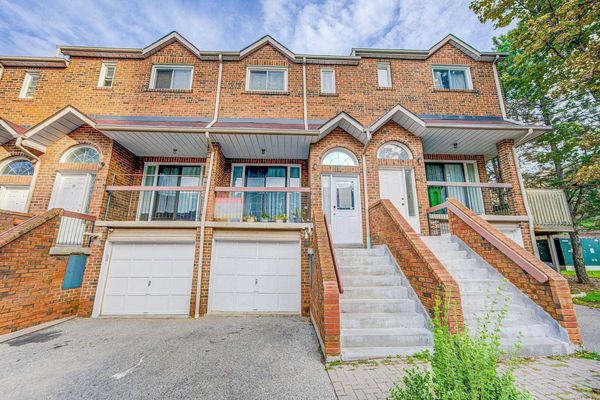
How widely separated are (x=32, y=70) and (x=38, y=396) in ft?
39.2

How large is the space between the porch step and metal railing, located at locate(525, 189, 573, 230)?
14.9 ft

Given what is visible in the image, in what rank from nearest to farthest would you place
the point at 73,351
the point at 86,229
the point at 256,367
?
the point at 256,367 → the point at 73,351 → the point at 86,229

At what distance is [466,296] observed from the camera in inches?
180

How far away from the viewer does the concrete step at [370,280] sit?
16.3ft

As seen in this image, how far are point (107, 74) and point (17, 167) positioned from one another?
4.55 metres

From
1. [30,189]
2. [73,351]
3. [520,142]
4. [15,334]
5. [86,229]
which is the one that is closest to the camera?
[73,351]

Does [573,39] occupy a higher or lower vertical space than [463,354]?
higher

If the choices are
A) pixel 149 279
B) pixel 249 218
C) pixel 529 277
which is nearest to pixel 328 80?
pixel 249 218

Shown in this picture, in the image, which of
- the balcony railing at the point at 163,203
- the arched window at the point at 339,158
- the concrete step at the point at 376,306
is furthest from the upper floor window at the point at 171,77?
the concrete step at the point at 376,306

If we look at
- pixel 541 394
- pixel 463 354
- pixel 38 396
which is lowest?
pixel 38 396

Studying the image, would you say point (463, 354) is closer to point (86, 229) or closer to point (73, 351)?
point (73, 351)

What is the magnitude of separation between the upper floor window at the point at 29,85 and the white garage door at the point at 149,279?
7449mm

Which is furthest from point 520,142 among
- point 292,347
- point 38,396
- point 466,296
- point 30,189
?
point 30,189

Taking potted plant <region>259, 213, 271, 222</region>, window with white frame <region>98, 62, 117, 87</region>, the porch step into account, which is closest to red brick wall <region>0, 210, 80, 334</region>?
potted plant <region>259, 213, 271, 222</region>
